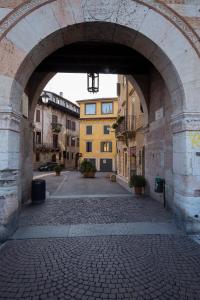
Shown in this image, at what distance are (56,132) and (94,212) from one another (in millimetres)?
32693

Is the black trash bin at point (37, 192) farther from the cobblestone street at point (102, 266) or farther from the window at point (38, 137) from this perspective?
the window at point (38, 137)

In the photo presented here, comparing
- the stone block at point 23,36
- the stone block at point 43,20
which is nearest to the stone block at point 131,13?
the stone block at point 43,20

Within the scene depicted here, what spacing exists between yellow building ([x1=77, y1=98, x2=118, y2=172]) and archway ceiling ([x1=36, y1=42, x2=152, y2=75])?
24843 mm

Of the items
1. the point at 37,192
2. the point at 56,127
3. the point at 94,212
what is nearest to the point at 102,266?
the point at 94,212

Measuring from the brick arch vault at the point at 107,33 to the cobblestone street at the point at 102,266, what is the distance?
922 millimetres

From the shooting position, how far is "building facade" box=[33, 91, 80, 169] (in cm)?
3455

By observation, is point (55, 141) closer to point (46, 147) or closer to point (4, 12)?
point (46, 147)

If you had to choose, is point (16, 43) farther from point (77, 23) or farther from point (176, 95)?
point (176, 95)

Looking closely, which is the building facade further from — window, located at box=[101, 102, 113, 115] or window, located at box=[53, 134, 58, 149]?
window, located at box=[101, 102, 113, 115]

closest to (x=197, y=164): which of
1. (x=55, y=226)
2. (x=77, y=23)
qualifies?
(x=55, y=226)

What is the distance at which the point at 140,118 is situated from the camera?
13.0m

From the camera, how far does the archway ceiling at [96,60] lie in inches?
300

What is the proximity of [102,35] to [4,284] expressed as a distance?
20.0 ft

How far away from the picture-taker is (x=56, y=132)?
38438mm
